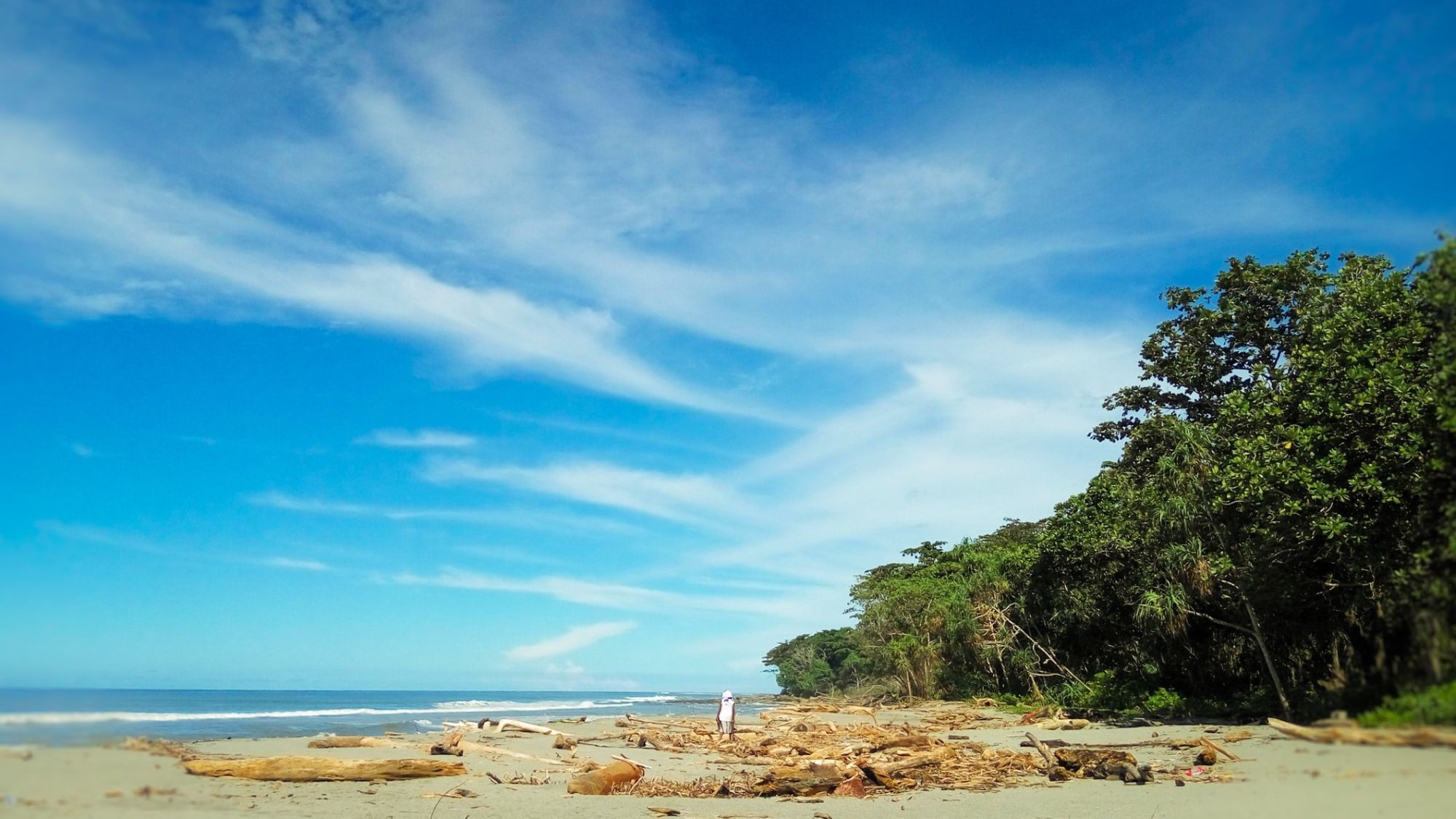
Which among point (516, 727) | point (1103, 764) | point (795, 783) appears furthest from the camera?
point (516, 727)

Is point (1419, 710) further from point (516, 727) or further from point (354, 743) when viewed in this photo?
point (516, 727)

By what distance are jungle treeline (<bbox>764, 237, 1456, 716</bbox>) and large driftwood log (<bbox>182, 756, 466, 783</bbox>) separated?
10.5m

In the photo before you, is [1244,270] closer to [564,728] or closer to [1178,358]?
[1178,358]

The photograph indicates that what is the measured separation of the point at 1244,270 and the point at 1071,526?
11.3 meters

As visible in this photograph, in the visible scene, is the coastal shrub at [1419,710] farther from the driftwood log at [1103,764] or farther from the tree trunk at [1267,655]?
the tree trunk at [1267,655]

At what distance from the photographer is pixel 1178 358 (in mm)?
30141

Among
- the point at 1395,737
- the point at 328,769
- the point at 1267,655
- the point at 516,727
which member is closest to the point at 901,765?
the point at 328,769

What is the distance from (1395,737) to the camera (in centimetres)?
337

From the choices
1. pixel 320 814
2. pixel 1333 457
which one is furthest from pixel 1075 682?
pixel 320 814

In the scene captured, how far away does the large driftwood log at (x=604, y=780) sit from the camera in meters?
13.1

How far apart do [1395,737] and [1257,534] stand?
52.8ft

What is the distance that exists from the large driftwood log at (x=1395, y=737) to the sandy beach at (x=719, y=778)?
34 mm

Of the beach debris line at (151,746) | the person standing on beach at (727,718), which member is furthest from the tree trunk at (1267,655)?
the beach debris line at (151,746)

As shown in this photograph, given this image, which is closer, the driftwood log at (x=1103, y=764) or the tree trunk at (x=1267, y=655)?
the driftwood log at (x=1103, y=764)
